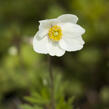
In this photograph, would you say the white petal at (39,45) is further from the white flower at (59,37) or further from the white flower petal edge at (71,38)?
the white flower petal edge at (71,38)

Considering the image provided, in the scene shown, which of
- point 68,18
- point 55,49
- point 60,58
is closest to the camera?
point 68,18

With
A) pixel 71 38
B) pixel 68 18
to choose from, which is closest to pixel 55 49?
pixel 71 38

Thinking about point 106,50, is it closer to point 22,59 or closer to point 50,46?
point 22,59

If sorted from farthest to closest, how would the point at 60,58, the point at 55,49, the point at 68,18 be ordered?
the point at 60,58 < the point at 55,49 < the point at 68,18

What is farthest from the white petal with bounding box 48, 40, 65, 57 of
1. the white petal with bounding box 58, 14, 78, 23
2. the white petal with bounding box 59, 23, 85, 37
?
the white petal with bounding box 58, 14, 78, 23

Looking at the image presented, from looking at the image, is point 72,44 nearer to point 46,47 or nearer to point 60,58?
point 46,47

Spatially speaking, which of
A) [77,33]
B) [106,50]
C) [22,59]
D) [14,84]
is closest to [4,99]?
[14,84]

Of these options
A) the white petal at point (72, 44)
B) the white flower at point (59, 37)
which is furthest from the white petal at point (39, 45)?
the white petal at point (72, 44)
